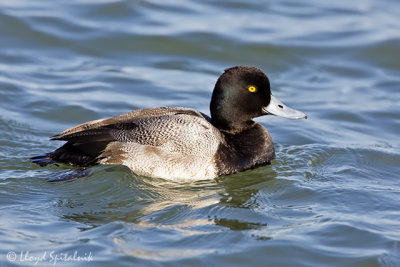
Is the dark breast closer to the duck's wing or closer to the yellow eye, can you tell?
the duck's wing

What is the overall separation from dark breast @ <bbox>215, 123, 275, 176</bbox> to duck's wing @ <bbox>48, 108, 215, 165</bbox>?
1.03 ft

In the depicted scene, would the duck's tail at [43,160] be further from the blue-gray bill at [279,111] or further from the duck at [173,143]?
the blue-gray bill at [279,111]

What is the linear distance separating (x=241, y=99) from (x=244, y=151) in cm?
60

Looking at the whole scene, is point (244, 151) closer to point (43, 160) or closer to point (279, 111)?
point (279, 111)

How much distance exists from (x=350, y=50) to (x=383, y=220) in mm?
6593

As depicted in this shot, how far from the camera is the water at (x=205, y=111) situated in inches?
250

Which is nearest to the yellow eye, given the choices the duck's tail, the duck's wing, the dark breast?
the dark breast

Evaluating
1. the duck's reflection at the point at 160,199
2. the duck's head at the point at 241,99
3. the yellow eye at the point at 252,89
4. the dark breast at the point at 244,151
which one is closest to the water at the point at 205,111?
the duck's reflection at the point at 160,199

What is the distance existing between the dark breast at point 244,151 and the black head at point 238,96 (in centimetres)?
16

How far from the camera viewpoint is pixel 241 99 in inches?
319

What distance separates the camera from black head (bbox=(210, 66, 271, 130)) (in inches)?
317

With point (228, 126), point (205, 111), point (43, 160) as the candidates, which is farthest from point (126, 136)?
point (205, 111)

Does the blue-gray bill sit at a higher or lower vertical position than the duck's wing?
higher

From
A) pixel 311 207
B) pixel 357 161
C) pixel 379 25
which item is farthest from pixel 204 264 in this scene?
pixel 379 25
